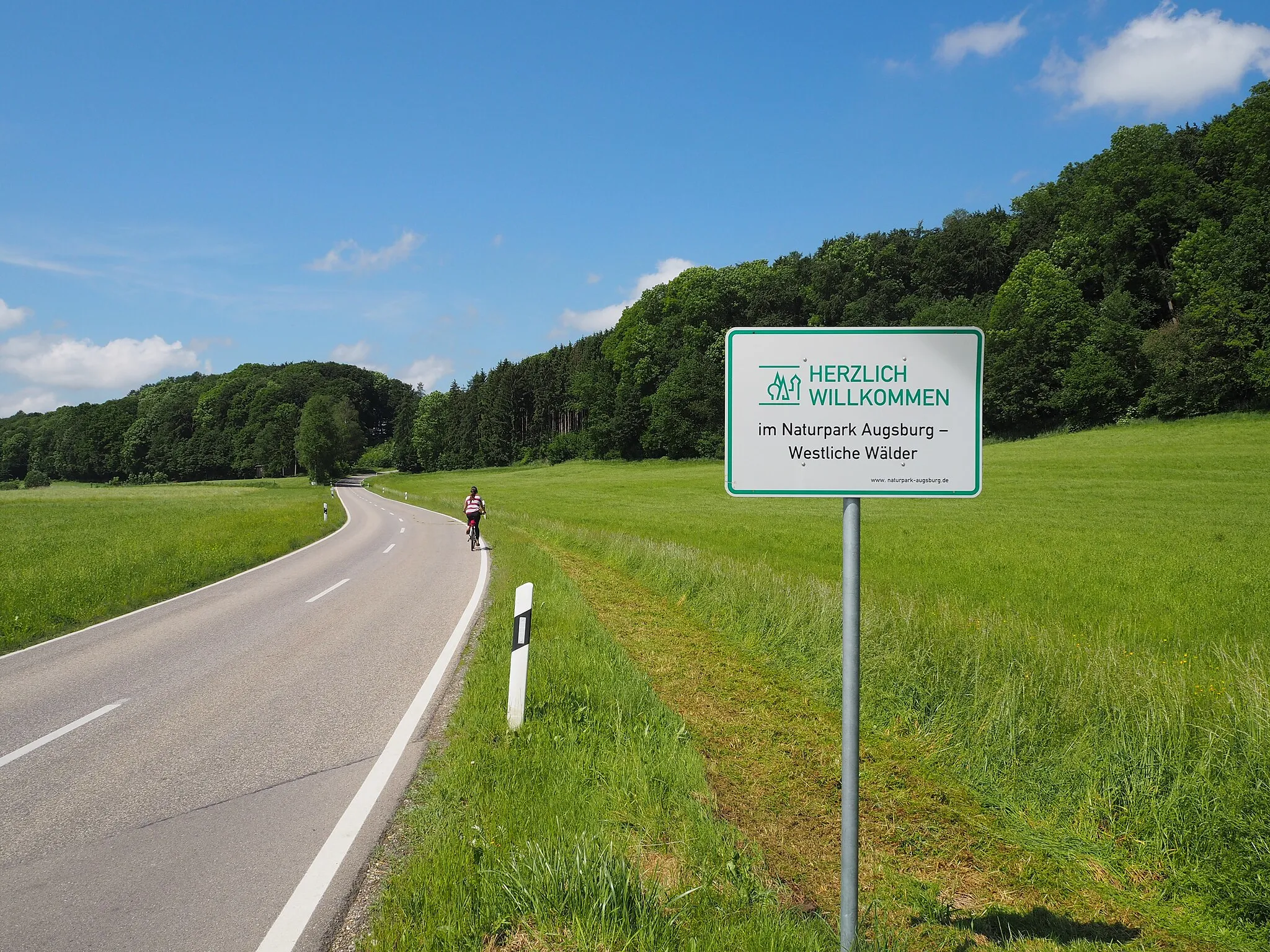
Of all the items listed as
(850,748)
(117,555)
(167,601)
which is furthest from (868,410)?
(117,555)

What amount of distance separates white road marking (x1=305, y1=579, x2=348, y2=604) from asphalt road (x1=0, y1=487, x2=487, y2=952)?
1.42 meters

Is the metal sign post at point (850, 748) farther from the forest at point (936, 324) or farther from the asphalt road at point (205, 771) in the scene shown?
the forest at point (936, 324)

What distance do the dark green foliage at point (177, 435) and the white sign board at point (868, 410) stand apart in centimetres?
12573

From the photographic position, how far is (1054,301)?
62469 mm

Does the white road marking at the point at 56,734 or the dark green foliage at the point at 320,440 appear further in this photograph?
the dark green foliage at the point at 320,440

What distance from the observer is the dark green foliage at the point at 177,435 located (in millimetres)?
120750

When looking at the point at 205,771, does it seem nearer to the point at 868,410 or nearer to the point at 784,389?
the point at 784,389

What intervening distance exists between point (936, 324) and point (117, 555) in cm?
3928

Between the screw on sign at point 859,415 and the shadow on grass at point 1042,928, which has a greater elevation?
the screw on sign at point 859,415

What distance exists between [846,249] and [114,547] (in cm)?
8615

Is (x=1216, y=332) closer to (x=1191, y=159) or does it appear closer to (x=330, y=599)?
(x=1191, y=159)

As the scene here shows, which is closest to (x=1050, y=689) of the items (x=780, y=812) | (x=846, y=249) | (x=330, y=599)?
(x=780, y=812)

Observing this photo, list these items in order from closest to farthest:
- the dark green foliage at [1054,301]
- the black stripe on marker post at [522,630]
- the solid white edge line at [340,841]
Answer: the solid white edge line at [340,841]
the black stripe on marker post at [522,630]
the dark green foliage at [1054,301]

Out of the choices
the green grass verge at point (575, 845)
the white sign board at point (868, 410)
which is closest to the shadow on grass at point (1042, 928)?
the green grass verge at point (575, 845)
